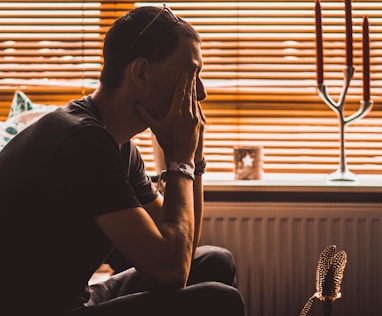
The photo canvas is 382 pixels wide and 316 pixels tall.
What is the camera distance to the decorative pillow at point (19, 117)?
2252 millimetres

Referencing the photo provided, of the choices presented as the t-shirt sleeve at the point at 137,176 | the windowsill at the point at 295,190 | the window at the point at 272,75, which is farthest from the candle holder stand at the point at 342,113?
the t-shirt sleeve at the point at 137,176

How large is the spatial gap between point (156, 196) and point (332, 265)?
48 cm

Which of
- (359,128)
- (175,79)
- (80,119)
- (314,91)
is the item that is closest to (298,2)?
(314,91)

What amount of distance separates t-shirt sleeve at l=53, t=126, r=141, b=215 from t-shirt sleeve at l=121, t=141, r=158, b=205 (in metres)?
0.40

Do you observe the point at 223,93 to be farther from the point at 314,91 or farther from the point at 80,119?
the point at 80,119

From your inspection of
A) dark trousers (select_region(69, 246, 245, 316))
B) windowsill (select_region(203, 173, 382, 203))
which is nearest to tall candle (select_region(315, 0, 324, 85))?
windowsill (select_region(203, 173, 382, 203))

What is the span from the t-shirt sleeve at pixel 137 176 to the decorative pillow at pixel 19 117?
61 centimetres

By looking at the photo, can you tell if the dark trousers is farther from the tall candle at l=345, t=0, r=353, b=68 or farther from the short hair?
the tall candle at l=345, t=0, r=353, b=68

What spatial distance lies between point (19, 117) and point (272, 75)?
0.94 metres

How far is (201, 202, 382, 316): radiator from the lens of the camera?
7.75ft

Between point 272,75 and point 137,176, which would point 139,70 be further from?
point 272,75

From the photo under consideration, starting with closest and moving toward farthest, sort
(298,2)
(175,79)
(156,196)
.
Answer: (175,79)
(156,196)
(298,2)

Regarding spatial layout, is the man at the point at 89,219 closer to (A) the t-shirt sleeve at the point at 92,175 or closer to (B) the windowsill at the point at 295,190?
(A) the t-shirt sleeve at the point at 92,175

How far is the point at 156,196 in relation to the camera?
70.0 inches
